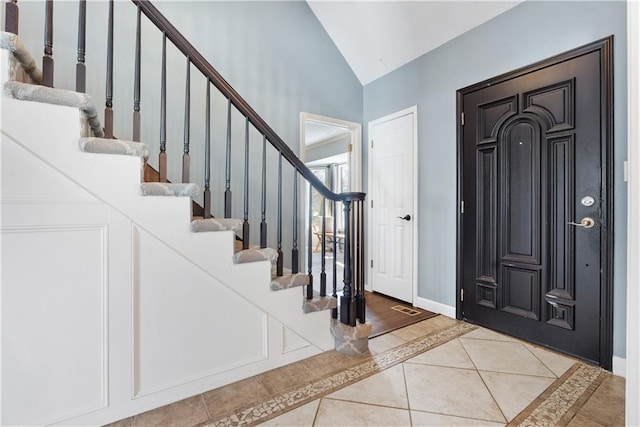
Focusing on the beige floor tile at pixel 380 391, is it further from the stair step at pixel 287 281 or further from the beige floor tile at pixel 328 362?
the stair step at pixel 287 281

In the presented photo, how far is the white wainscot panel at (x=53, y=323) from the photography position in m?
1.17

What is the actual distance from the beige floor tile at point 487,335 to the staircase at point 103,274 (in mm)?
1587

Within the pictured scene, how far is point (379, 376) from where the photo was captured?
171cm

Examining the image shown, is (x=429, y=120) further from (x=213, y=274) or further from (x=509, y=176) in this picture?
(x=213, y=274)

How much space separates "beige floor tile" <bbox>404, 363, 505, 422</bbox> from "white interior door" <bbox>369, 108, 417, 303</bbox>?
126 cm

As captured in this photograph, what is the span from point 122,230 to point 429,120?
263 cm

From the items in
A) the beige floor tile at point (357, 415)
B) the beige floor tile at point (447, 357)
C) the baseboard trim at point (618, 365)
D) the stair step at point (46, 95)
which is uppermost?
the stair step at point (46, 95)

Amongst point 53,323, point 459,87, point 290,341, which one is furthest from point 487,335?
point 53,323

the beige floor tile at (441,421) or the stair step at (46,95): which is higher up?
the stair step at (46,95)

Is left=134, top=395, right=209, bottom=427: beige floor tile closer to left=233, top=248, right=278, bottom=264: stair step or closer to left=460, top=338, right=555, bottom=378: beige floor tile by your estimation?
left=233, top=248, right=278, bottom=264: stair step

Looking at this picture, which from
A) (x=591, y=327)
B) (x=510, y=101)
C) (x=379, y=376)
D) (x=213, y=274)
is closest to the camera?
(x=213, y=274)

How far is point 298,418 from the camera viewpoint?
1373 mm

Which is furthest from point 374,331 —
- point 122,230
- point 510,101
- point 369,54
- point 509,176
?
point 369,54

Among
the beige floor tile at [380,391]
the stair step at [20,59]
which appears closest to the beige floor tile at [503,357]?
the beige floor tile at [380,391]
